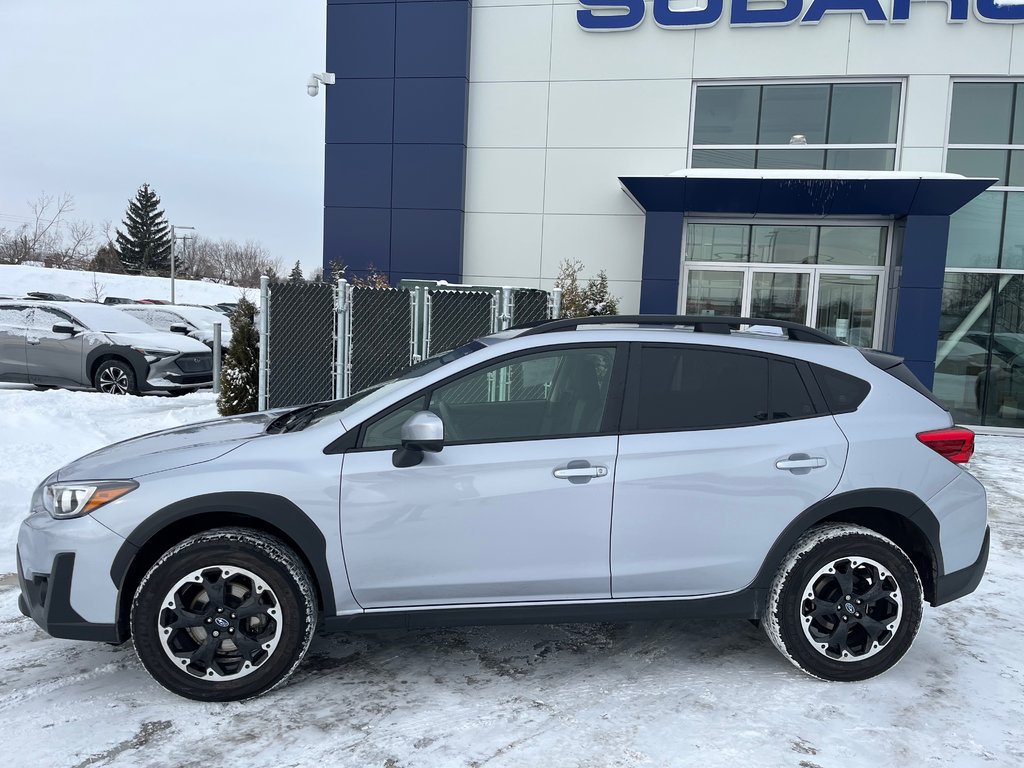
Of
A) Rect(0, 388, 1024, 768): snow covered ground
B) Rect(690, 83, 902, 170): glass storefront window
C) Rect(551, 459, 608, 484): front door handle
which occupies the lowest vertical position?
Rect(0, 388, 1024, 768): snow covered ground

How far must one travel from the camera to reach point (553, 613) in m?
3.39

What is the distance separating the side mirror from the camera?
123 inches

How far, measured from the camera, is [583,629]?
13.7 feet

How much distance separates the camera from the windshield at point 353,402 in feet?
11.9

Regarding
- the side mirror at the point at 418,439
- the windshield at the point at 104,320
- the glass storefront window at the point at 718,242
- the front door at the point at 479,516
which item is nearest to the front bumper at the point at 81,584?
the front door at the point at 479,516

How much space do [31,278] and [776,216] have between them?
57.6 meters

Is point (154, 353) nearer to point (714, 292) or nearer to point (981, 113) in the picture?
point (714, 292)

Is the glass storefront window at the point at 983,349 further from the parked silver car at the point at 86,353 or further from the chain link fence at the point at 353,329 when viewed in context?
the parked silver car at the point at 86,353

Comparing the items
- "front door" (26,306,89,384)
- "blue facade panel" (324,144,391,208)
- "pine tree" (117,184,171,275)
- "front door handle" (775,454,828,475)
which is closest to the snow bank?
"pine tree" (117,184,171,275)

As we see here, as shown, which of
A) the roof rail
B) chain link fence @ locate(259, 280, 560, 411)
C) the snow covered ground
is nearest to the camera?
the snow covered ground

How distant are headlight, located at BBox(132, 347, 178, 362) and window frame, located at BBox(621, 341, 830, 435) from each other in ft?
32.9

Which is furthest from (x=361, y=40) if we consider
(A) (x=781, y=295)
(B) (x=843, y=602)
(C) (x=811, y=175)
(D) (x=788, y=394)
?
(B) (x=843, y=602)

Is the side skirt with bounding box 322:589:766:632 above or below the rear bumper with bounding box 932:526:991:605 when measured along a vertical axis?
below

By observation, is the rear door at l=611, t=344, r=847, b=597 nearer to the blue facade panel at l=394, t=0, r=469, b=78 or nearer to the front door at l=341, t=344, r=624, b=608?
the front door at l=341, t=344, r=624, b=608
